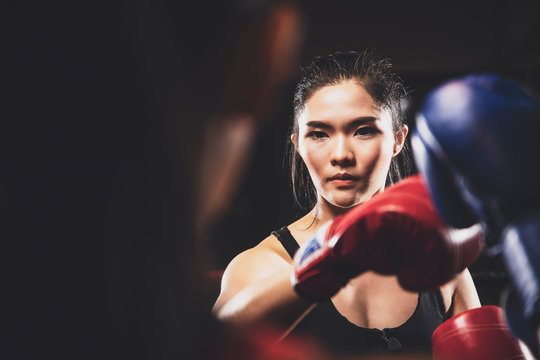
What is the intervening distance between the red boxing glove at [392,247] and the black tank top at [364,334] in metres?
0.61

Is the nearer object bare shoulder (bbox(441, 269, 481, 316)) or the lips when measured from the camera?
the lips

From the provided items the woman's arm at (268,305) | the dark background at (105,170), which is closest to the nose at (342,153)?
the woman's arm at (268,305)

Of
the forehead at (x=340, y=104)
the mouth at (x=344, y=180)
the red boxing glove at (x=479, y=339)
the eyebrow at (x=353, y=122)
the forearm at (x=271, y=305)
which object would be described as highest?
the forehead at (x=340, y=104)

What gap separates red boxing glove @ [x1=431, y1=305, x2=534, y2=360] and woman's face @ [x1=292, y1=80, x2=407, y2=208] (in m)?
0.53

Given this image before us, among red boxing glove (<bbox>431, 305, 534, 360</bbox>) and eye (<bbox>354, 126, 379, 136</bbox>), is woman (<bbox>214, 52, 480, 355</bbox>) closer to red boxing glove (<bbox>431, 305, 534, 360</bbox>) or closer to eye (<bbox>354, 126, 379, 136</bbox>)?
eye (<bbox>354, 126, 379, 136</bbox>)

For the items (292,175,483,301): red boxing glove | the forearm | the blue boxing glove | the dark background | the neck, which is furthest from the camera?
the neck

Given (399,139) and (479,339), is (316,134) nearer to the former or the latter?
(399,139)

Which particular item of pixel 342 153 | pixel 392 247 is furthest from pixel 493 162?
pixel 342 153

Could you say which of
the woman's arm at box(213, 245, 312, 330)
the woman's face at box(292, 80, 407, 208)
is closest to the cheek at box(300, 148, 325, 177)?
the woman's face at box(292, 80, 407, 208)

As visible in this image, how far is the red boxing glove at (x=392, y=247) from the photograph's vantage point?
2.90ft

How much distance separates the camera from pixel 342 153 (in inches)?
61.0

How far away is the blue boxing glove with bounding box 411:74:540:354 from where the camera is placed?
69 centimetres

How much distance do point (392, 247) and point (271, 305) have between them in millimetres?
326

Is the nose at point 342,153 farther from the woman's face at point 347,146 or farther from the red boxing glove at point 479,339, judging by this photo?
the red boxing glove at point 479,339
